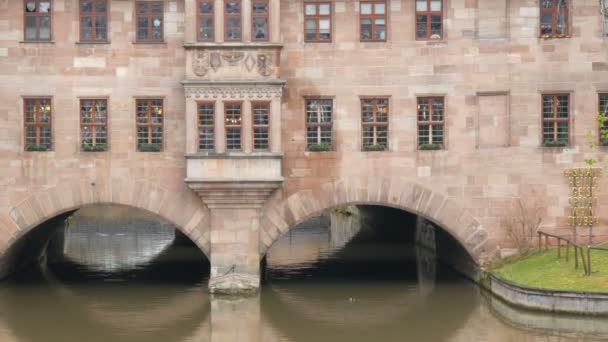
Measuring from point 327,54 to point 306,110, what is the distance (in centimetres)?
202

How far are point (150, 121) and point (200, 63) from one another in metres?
2.81

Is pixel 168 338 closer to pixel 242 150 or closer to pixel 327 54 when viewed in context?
pixel 242 150

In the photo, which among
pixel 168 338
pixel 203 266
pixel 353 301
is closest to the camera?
pixel 168 338

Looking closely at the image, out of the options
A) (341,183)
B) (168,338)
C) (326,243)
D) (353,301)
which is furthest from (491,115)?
(326,243)

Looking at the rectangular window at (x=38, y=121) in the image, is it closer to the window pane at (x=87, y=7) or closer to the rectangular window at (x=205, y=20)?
the window pane at (x=87, y=7)

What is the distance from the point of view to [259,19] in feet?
105

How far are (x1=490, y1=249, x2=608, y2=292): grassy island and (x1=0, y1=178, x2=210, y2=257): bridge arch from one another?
1005 cm

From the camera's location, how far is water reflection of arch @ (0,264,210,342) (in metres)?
26.5

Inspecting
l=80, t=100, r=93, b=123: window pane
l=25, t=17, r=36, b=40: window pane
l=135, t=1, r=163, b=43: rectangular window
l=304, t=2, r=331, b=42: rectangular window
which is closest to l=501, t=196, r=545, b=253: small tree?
l=304, t=2, r=331, b=42: rectangular window

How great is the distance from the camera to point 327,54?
32.7 metres

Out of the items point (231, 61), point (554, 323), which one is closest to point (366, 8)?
point (231, 61)

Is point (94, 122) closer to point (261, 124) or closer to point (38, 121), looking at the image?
point (38, 121)

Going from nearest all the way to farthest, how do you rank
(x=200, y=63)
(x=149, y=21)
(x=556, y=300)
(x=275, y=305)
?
(x=556, y=300) < (x=275, y=305) < (x=200, y=63) < (x=149, y=21)

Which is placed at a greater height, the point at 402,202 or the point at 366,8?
the point at 366,8
